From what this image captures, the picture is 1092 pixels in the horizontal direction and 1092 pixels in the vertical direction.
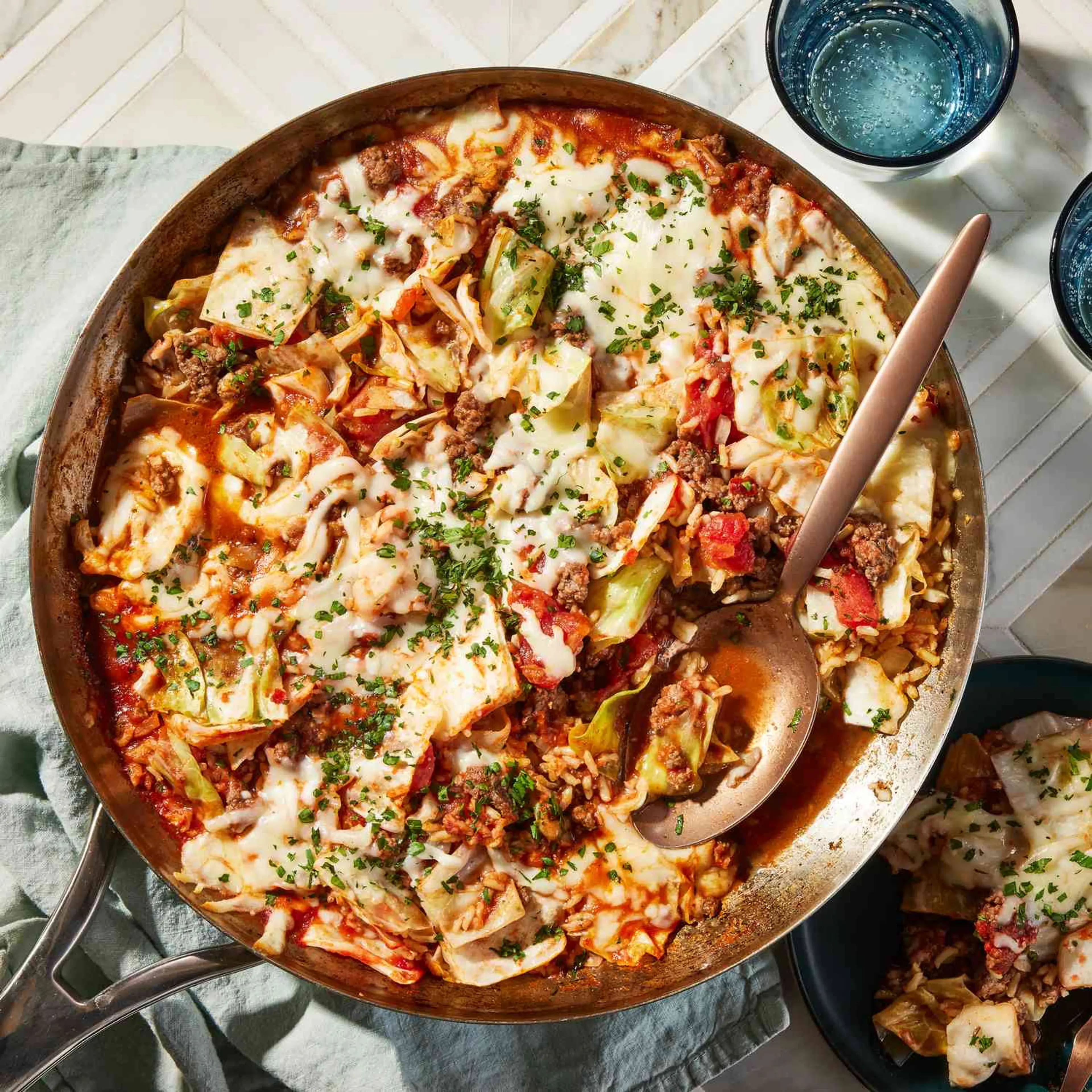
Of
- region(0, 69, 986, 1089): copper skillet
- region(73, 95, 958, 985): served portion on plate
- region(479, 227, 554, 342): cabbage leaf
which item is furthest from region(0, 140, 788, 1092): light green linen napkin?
region(479, 227, 554, 342): cabbage leaf

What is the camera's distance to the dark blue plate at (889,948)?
14.2 feet

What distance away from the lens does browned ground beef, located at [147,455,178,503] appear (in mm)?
3953

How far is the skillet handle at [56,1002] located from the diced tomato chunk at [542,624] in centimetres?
156

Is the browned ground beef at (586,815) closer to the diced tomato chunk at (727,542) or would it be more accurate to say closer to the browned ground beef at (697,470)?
the diced tomato chunk at (727,542)

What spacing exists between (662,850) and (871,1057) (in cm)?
135

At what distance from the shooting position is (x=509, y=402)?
13.1ft

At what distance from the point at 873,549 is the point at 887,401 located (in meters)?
0.59

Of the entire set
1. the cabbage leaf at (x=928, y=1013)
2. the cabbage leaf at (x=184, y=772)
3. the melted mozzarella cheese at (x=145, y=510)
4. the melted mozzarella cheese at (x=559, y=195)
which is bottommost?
the cabbage leaf at (x=928, y=1013)

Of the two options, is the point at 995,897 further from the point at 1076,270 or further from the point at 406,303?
the point at 406,303

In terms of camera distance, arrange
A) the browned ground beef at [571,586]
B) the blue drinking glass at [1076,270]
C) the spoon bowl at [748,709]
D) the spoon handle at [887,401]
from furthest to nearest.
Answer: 1. the blue drinking glass at [1076,270]
2. the spoon bowl at [748,709]
3. the browned ground beef at [571,586]
4. the spoon handle at [887,401]

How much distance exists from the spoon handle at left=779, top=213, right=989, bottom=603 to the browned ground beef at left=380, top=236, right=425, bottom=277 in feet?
5.67

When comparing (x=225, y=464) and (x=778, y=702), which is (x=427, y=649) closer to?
(x=225, y=464)

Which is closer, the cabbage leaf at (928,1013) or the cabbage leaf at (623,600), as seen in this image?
the cabbage leaf at (623,600)

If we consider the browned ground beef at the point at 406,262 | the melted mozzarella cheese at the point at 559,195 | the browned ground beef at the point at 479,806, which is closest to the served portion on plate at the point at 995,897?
the browned ground beef at the point at 479,806
